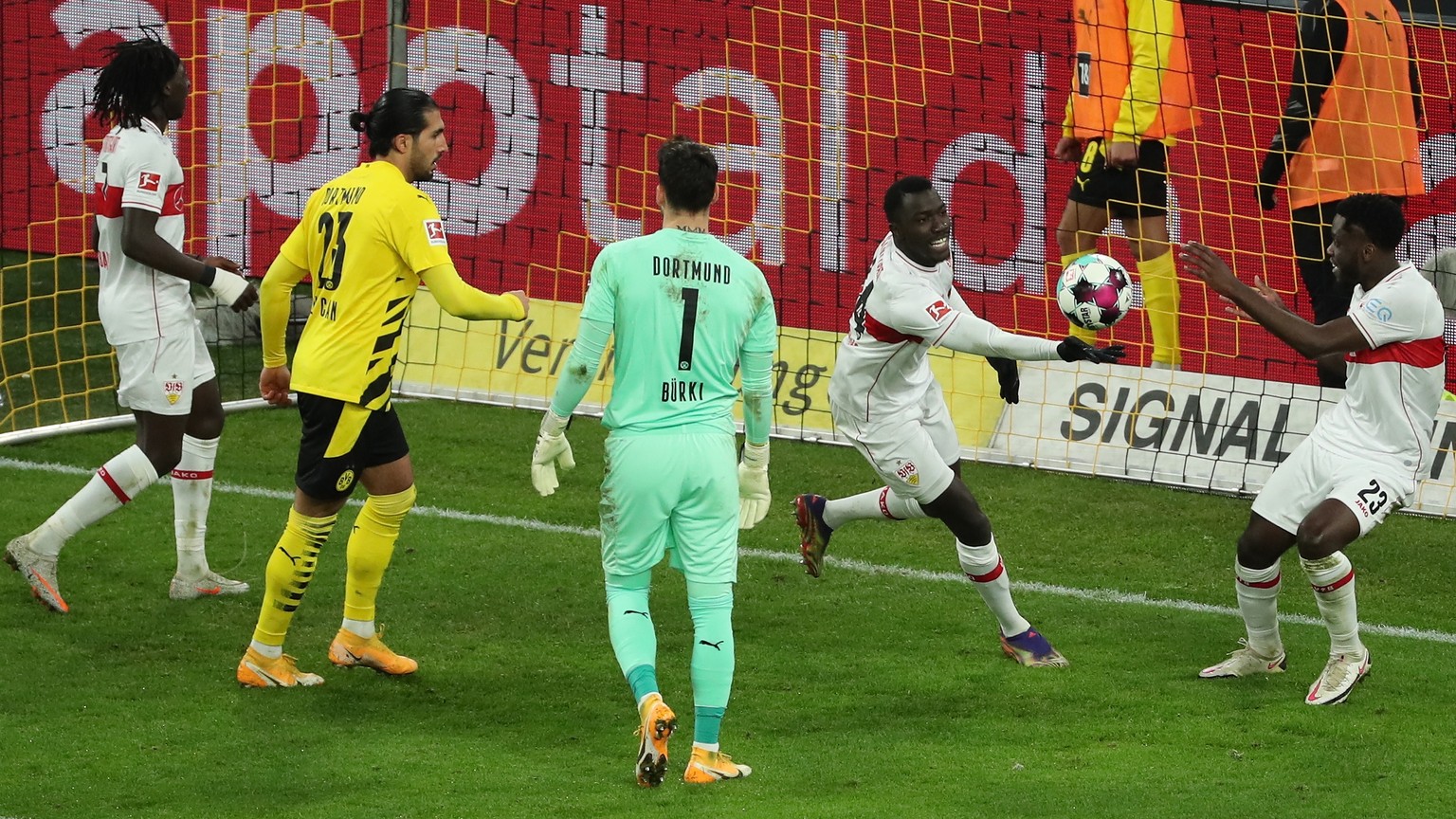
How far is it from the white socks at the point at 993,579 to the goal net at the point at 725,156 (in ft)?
10.6

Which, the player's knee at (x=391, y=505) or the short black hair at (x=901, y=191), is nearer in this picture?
the player's knee at (x=391, y=505)

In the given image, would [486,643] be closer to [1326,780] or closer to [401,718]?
[401,718]

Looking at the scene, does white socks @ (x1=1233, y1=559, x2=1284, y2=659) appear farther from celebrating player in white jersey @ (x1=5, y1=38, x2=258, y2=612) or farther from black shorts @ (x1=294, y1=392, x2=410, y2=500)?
celebrating player in white jersey @ (x1=5, y1=38, x2=258, y2=612)

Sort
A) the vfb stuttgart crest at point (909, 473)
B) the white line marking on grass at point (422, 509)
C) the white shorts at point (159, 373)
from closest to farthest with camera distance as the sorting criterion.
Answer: the vfb stuttgart crest at point (909, 473) < the white shorts at point (159, 373) < the white line marking on grass at point (422, 509)

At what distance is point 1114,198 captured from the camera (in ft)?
32.7

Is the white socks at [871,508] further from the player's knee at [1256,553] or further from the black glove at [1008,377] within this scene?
the player's knee at [1256,553]

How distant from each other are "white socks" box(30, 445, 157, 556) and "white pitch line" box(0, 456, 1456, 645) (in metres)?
1.80

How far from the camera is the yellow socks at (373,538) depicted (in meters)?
6.36

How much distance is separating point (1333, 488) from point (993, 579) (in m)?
1.32

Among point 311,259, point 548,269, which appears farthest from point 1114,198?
point 311,259

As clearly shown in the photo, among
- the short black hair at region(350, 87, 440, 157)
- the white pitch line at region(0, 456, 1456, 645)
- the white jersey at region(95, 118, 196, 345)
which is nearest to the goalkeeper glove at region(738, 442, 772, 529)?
the short black hair at region(350, 87, 440, 157)

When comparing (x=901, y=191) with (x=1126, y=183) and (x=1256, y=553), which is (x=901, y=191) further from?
(x=1126, y=183)

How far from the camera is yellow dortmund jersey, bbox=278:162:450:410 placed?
6.00 m

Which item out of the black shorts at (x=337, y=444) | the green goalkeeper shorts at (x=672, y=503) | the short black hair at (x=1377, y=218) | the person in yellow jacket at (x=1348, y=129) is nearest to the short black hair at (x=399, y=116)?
the black shorts at (x=337, y=444)
